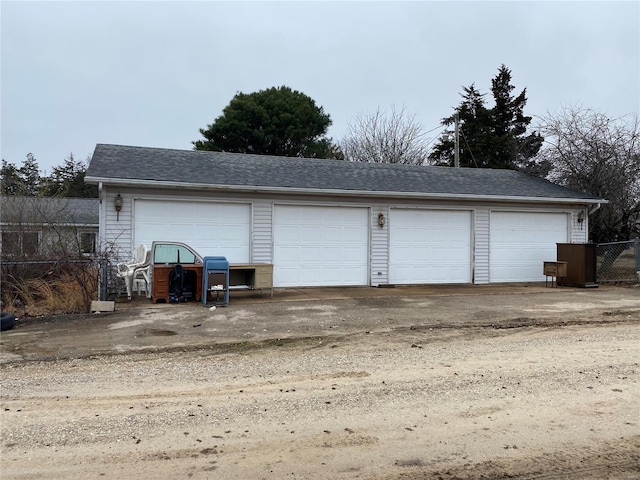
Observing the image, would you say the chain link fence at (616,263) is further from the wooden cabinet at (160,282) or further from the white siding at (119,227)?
the white siding at (119,227)

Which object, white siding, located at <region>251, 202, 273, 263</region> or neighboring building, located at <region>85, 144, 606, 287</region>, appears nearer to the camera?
neighboring building, located at <region>85, 144, 606, 287</region>

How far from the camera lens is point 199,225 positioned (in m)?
12.1

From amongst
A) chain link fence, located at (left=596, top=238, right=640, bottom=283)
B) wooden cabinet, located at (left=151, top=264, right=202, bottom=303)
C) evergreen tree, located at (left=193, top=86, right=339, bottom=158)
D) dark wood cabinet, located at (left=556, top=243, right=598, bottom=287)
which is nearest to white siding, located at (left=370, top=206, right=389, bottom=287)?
dark wood cabinet, located at (left=556, top=243, right=598, bottom=287)

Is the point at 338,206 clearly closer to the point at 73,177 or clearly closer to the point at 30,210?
the point at 30,210

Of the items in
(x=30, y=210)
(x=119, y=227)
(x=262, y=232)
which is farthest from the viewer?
(x=30, y=210)

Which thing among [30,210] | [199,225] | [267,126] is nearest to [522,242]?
[199,225]

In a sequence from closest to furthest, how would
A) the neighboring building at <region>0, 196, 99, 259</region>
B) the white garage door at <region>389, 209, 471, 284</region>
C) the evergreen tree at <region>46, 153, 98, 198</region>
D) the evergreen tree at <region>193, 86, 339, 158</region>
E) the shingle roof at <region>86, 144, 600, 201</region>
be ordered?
the neighboring building at <region>0, 196, 99, 259</region>, the shingle roof at <region>86, 144, 600, 201</region>, the white garage door at <region>389, 209, 471, 284</region>, the evergreen tree at <region>193, 86, 339, 158</region>, the evergreen tree at <region>46, 153, 98, 198</region>

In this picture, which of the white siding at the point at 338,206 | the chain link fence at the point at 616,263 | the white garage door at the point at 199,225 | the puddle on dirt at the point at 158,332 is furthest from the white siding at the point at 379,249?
the puddle on dirt at the point at 158,332

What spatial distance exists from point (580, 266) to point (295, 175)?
8233 millimetres

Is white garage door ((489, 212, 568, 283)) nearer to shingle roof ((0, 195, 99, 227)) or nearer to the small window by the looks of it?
the small window

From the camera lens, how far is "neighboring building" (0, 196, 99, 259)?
36.1 ft

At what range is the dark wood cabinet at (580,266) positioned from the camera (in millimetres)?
13445

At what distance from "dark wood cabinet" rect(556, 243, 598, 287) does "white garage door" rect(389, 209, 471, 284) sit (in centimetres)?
269

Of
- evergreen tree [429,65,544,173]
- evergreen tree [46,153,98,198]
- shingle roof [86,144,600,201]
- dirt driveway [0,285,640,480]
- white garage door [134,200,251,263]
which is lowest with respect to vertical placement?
dirt driveway [0,285,640,480]
